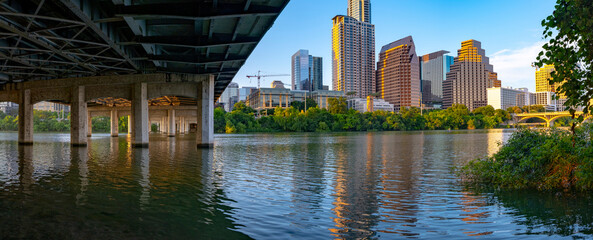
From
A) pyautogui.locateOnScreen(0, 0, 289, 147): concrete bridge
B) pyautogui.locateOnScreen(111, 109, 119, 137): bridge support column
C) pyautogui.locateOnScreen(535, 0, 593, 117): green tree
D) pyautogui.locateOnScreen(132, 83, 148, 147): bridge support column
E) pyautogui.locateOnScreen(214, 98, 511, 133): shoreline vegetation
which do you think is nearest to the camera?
pyautogui.locateOnScreen(535, 0, 593, 117): green tree

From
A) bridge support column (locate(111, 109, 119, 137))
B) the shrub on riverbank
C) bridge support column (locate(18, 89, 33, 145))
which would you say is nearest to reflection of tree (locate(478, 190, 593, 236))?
the shrub on riverbank

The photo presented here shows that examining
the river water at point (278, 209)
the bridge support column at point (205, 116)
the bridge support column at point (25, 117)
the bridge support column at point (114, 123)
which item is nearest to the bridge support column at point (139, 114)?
the bridge support column at point (205, 116)

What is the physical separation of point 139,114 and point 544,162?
35.1 meters

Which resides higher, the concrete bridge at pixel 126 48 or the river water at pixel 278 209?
the concrete bridge at pixel 126 48

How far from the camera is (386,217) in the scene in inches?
355

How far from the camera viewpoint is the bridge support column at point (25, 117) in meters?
42.4

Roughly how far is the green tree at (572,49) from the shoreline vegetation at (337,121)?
341ft

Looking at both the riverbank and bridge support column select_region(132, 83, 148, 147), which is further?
the riverbank

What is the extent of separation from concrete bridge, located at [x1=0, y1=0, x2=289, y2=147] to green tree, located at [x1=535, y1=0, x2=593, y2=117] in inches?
510

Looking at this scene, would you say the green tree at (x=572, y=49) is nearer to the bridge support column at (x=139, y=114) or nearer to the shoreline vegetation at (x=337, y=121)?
the bridge support column at (x=139, y=114)

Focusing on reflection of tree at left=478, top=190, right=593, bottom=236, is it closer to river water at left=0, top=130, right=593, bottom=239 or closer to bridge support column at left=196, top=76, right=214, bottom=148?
river water at left=0, top=130, right=593, bottom=239

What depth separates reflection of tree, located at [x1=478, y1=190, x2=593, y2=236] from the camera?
7.98 meters

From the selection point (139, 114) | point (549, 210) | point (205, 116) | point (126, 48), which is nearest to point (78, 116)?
point (139, 114)

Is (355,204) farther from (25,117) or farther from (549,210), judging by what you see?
(25,117)
